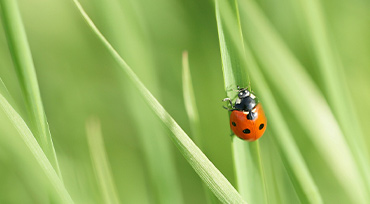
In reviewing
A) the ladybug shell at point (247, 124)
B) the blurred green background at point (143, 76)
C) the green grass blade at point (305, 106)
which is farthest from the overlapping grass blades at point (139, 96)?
the green grass blade at point (305, 106)

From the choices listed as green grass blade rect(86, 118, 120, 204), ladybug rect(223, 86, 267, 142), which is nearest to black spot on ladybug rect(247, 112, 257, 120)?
ladybug rect(223, 86, 267, 142)

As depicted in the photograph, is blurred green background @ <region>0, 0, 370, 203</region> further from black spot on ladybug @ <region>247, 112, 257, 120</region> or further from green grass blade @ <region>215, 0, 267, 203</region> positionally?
green grass blade @ <region>215, 0, 267, 203</region>

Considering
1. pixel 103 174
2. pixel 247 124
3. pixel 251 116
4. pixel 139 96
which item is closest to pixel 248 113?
pixel 251 116

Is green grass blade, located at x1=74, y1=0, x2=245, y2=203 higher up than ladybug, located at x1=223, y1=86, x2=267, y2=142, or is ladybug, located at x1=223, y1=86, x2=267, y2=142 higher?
green grass blade, located at x1=74, y1=0, x2=245, y2=203

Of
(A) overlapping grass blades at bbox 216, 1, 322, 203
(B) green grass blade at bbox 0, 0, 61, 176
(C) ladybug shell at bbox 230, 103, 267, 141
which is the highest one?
(B) green grass blade at bbox 0, 0, 61, 176

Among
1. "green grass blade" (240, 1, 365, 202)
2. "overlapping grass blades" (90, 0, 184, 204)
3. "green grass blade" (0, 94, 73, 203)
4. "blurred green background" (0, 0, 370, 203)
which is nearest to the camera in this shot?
"green grass blade" (0, 94, 73, 203)

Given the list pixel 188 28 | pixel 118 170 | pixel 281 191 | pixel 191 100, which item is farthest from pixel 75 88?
pixel 281 191

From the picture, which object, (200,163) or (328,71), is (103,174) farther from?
(328,71)
